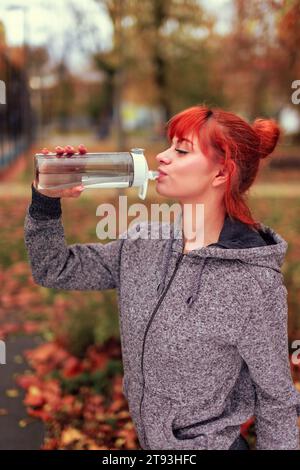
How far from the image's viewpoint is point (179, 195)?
203cm

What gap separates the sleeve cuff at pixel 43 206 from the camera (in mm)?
1995

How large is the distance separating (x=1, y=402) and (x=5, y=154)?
1247 cm

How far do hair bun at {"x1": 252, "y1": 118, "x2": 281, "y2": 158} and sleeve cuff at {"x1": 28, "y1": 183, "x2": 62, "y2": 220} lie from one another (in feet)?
2.33

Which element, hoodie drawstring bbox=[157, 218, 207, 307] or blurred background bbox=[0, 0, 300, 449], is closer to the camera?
hoodie drawstring bbox=[157, 218, 207, 307]

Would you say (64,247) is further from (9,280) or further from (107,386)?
(9,280)

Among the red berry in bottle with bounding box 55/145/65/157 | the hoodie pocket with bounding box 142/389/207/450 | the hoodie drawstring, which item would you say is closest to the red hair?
the hoodie drawstring

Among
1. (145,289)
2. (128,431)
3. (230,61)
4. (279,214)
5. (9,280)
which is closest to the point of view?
(145,289)

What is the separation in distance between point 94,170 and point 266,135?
62cm

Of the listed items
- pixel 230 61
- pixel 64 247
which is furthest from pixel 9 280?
pixel 230 61

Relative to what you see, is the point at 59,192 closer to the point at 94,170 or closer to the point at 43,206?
the point at 43,206

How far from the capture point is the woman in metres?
1.93

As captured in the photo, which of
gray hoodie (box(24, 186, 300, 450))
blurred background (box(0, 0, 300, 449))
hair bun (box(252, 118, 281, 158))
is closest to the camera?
gray hoodie (box(24, 186, 300, 450))

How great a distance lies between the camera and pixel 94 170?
7.18 ft

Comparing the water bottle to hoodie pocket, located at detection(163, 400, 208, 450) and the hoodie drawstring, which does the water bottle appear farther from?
hoodie pocket, located at detection(163, 400, 208, 450)
